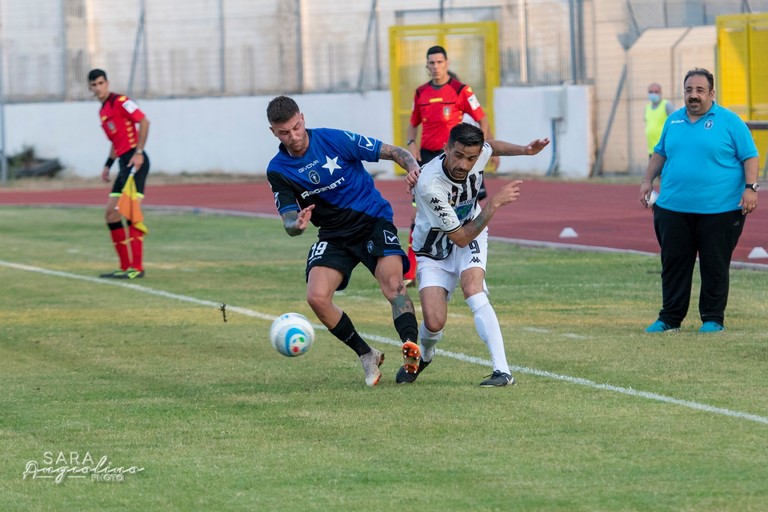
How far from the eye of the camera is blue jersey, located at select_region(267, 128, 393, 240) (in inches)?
359

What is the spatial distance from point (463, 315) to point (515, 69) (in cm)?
2121

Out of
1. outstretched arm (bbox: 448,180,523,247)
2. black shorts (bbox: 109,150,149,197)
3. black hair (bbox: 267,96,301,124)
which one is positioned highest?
black hair (bbox: 267,96,301,124)

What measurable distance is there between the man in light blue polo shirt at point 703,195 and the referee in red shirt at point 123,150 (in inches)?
281

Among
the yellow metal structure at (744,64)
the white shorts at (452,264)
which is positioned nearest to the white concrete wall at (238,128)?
the yellow metal structure at (744,64)

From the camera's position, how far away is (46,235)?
864 inches

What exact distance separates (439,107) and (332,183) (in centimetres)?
554

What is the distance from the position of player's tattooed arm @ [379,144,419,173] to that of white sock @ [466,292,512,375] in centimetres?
92

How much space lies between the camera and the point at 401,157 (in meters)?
8.97

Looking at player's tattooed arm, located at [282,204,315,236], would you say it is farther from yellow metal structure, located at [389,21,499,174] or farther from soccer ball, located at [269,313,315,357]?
yellow metal structure, located at [389,21,499,174]

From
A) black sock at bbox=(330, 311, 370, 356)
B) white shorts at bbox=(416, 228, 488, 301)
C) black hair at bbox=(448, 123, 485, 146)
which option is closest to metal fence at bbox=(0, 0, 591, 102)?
white shorts at bbox=(416, 228, 488, 301)

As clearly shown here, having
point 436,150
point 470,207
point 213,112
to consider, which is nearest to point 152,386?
point 470,207

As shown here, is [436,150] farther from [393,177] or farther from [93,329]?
[393,177]

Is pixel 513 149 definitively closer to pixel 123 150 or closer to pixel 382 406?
pixel 382 406

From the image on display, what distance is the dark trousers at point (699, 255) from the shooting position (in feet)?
36.4
